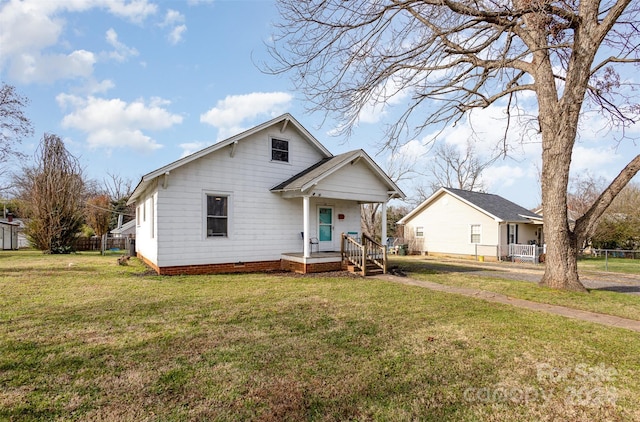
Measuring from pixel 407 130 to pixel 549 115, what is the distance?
3663 mm

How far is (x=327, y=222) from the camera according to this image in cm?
1334

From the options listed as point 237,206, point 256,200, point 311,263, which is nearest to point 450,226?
point 311,263

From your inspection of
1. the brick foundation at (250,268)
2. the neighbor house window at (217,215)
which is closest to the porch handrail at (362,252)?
the brick foundation at (250,268)

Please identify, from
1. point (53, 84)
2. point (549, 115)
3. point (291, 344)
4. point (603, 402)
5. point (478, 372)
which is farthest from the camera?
point (53, 84)

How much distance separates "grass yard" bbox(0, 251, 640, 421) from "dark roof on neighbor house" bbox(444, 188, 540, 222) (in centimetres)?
1779

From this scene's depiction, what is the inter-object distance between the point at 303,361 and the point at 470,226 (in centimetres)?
2235

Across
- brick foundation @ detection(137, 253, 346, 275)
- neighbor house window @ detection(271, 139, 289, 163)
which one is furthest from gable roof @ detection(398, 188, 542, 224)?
neighbor house window @ detection(271, 139, 289, 163)

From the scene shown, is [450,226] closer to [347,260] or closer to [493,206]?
[493,206]

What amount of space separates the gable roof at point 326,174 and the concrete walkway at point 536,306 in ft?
13.4

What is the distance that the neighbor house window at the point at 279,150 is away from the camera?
1235 cm

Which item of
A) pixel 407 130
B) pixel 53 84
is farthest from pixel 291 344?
pixel 53 84

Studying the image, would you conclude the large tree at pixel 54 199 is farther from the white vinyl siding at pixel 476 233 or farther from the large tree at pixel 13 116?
the white vinyl siding at pixel 476 233

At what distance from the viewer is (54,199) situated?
1967 cm

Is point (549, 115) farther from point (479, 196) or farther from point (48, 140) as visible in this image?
point (48, 140)
